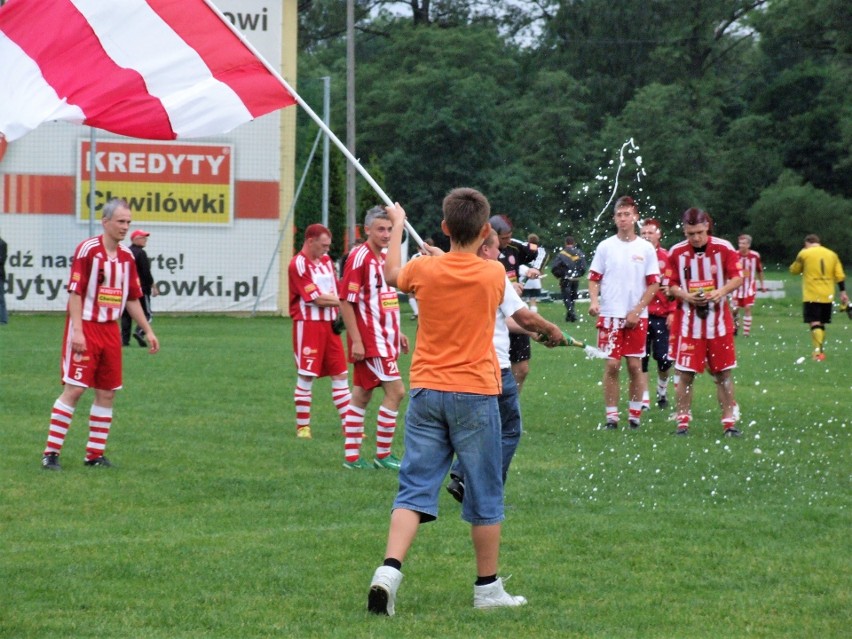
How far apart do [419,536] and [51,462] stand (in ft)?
11.8

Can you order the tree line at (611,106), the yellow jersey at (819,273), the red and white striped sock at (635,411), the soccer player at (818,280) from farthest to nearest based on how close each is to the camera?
the tree line at (611,106)
the yellow jersey at (819,273)
the soccer player at (818,280)
the red and white striped sock at (635,411)

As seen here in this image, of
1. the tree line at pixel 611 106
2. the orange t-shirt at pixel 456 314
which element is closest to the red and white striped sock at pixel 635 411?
the orange t-shirt at pixel 456 314

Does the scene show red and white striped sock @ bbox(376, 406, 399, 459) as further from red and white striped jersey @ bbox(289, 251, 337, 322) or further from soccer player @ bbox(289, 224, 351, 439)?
red and white striped jersey @ bbox(289, 251, 337, 322)

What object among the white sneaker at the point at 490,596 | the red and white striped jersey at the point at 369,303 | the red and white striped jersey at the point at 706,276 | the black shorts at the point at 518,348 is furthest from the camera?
the red and white striped jersey at the point at 706,276

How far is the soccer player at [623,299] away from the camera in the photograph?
1237cm

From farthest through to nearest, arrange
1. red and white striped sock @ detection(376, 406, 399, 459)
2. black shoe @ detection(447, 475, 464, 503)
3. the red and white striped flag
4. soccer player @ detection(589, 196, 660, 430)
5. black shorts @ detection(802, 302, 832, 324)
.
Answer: black shorts @ detection(802, 302, 832, 324), soccer player @ detection(589, 196, 660, 430), red and white striped sock @ detection(376, 406, 399, 459), black shoe @ detection(447, 475, 464, 503), the red and white striped flag

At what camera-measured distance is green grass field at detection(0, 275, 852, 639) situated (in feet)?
19.2

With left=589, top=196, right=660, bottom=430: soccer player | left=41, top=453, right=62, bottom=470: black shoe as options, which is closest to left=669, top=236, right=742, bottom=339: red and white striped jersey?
left=589, top=196, right=660, bottom=430: soccer player

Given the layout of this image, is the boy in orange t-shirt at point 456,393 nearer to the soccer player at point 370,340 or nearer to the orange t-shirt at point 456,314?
the orange t-shirt at point 456,314

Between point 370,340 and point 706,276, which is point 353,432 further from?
point 706,276

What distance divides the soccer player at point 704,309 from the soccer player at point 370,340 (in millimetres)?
2898

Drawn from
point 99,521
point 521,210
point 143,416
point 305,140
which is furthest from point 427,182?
point 99,521

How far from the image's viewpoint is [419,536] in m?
7.54

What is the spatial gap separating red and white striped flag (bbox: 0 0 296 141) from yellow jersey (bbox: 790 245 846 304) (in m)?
16.7
